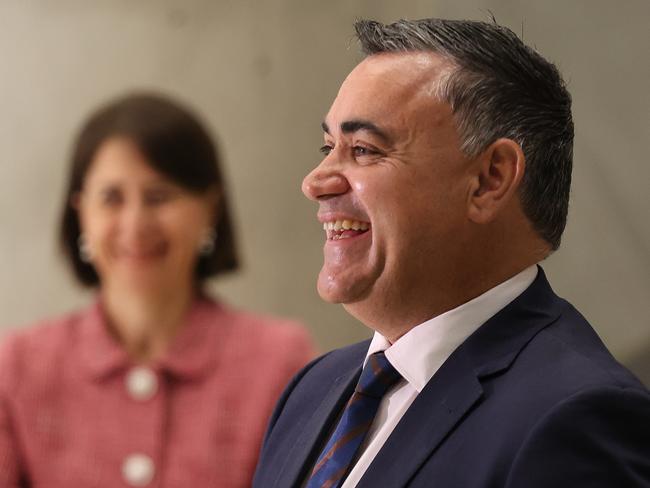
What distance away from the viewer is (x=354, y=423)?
1.35 meters

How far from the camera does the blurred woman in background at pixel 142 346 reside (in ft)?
7.88

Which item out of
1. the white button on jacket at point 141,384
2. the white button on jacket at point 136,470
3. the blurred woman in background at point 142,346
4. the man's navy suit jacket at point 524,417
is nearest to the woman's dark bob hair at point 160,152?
the blurred woman in background at point 142,346

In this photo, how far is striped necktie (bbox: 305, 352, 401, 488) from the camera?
132cm

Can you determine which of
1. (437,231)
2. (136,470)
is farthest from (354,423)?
(136,470)

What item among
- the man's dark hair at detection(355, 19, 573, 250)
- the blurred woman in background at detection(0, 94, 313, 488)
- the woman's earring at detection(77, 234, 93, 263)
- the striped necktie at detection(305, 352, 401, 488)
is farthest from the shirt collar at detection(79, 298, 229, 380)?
the man's dark hair at detection(355, 19, 573, 250)

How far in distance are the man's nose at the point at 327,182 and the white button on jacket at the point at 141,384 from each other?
1185 mm

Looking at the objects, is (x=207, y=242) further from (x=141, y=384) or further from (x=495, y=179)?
(x=495, y=179)

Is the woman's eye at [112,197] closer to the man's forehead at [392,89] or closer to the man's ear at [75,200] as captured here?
the man's ear at [75,200]

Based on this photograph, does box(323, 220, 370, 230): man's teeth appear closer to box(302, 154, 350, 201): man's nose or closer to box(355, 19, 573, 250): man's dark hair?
box(302, 154, 350, 201): man's nose

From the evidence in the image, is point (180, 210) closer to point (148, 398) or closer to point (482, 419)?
point (148, 398)

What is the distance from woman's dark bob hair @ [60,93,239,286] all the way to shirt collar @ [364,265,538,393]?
4.14 ft

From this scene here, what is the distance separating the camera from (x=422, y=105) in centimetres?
135

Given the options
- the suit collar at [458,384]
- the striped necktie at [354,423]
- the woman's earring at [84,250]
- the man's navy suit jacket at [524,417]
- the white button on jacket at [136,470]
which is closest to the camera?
the man's navy suit jacket at [524,417]

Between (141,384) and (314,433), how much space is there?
108 cm
